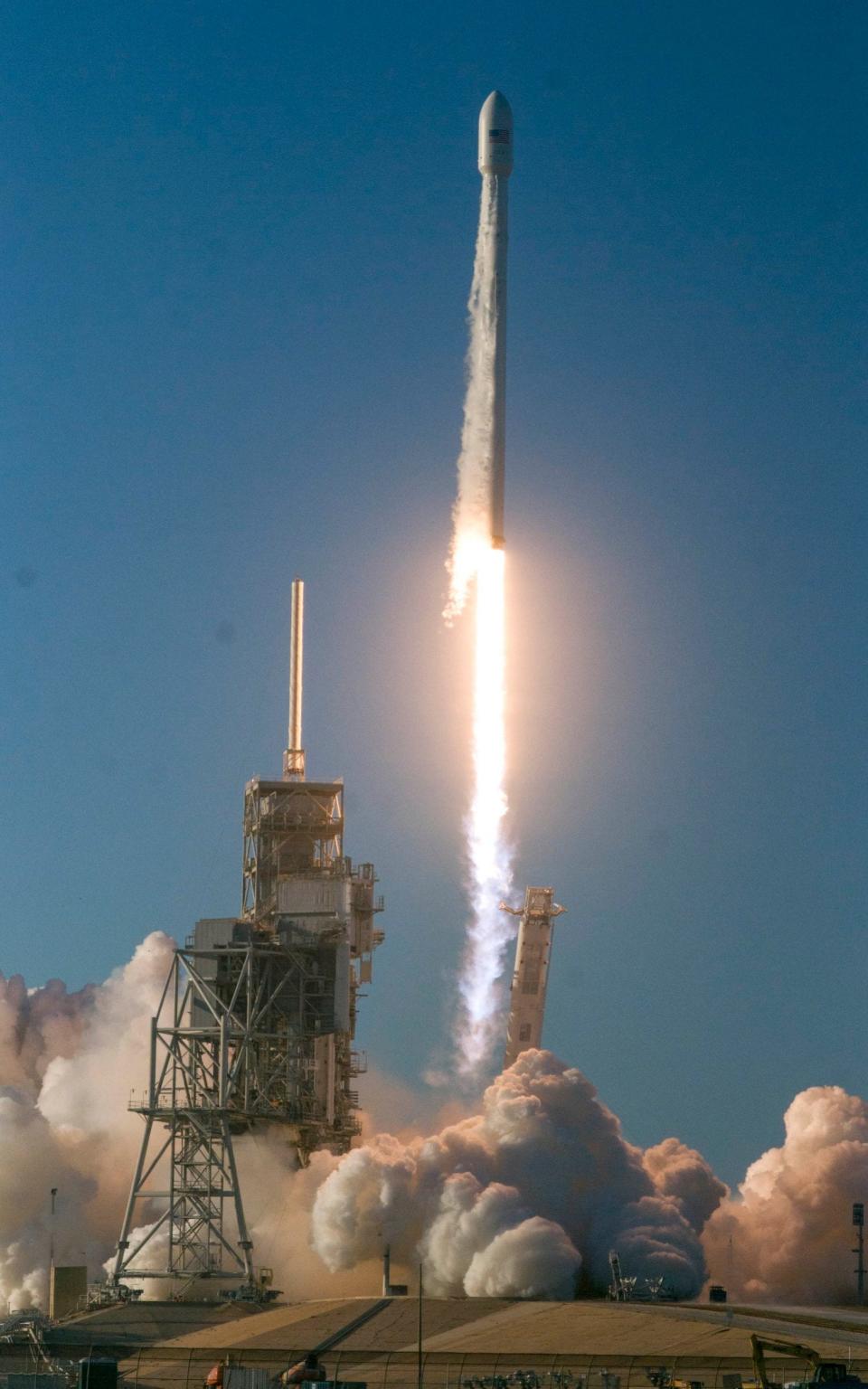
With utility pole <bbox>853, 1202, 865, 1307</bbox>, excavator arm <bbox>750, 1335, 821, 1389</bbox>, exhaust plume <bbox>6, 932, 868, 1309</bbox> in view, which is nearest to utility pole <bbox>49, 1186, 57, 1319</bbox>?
exhaust plume <bbox>6, 932, 868, 1309</bbox>

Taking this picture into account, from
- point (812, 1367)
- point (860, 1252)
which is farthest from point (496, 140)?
point (812, 1367)

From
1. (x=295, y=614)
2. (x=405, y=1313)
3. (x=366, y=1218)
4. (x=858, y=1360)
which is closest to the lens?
(x=858, y=1360)

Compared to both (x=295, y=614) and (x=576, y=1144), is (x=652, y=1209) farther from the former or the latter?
(x=295, y=614)

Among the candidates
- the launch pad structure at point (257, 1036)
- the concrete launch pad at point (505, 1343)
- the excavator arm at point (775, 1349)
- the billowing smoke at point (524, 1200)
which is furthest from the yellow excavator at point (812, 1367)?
the launch pad structure at point (257, 1036)

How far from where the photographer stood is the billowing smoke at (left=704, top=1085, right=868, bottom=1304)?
331 feet

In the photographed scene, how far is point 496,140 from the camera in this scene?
97.9 m

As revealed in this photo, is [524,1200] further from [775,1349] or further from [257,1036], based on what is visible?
[775,1349]

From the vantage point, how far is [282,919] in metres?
107

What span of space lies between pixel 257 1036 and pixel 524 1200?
511 inches

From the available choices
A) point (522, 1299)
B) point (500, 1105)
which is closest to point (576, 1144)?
point (500, 1105)

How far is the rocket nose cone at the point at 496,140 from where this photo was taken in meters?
97.9

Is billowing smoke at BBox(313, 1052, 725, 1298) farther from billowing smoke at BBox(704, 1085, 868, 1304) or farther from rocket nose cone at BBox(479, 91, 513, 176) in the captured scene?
rocket nose cone at BBox(479, 91, 513, 176)

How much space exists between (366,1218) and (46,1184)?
17.7m

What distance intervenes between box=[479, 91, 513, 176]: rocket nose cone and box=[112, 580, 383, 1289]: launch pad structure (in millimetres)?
26776
